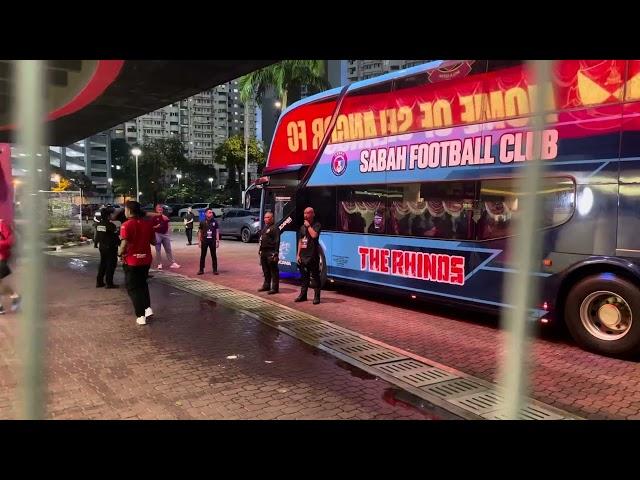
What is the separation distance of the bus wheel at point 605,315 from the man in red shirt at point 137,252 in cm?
573

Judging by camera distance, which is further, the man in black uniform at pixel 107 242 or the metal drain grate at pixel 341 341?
the man in black uniform at pixel 107 242

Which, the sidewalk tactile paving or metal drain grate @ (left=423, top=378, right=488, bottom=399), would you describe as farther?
metal drain grate @ (left=423, top=378, right=488, bottom=399)

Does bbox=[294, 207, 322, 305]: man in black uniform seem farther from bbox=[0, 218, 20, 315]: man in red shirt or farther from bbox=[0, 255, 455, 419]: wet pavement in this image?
bbox=[0, 218, 20, 315]: man in red shirt

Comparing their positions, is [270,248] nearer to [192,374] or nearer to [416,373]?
[192,374]

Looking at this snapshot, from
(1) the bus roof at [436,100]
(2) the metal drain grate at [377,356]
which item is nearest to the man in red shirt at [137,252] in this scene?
(2) the metal drain grate at [377,356]

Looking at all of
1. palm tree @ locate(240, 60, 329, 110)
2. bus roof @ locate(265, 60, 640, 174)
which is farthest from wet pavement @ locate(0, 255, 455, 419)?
palm tree @ locate(240, 60, 329, 110)

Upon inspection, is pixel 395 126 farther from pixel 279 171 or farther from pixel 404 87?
pixel 279 171

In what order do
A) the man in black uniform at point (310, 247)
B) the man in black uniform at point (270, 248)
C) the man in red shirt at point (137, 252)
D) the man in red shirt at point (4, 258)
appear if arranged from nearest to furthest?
the man in red shirt at point (137, 252) < the man in red shirt at point (4, 258) < the man in black uniform at point (310, 247) < the man in black uniform at point (270, 248)

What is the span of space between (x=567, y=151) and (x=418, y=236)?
2582mm

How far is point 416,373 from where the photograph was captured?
511cm

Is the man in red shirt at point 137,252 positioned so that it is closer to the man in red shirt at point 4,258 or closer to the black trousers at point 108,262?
the man in red shirt at point 4,258

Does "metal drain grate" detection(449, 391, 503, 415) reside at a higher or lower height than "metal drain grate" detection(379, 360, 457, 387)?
lower

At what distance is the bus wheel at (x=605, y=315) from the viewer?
5.40 meters

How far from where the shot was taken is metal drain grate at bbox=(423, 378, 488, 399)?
4.55 meters
